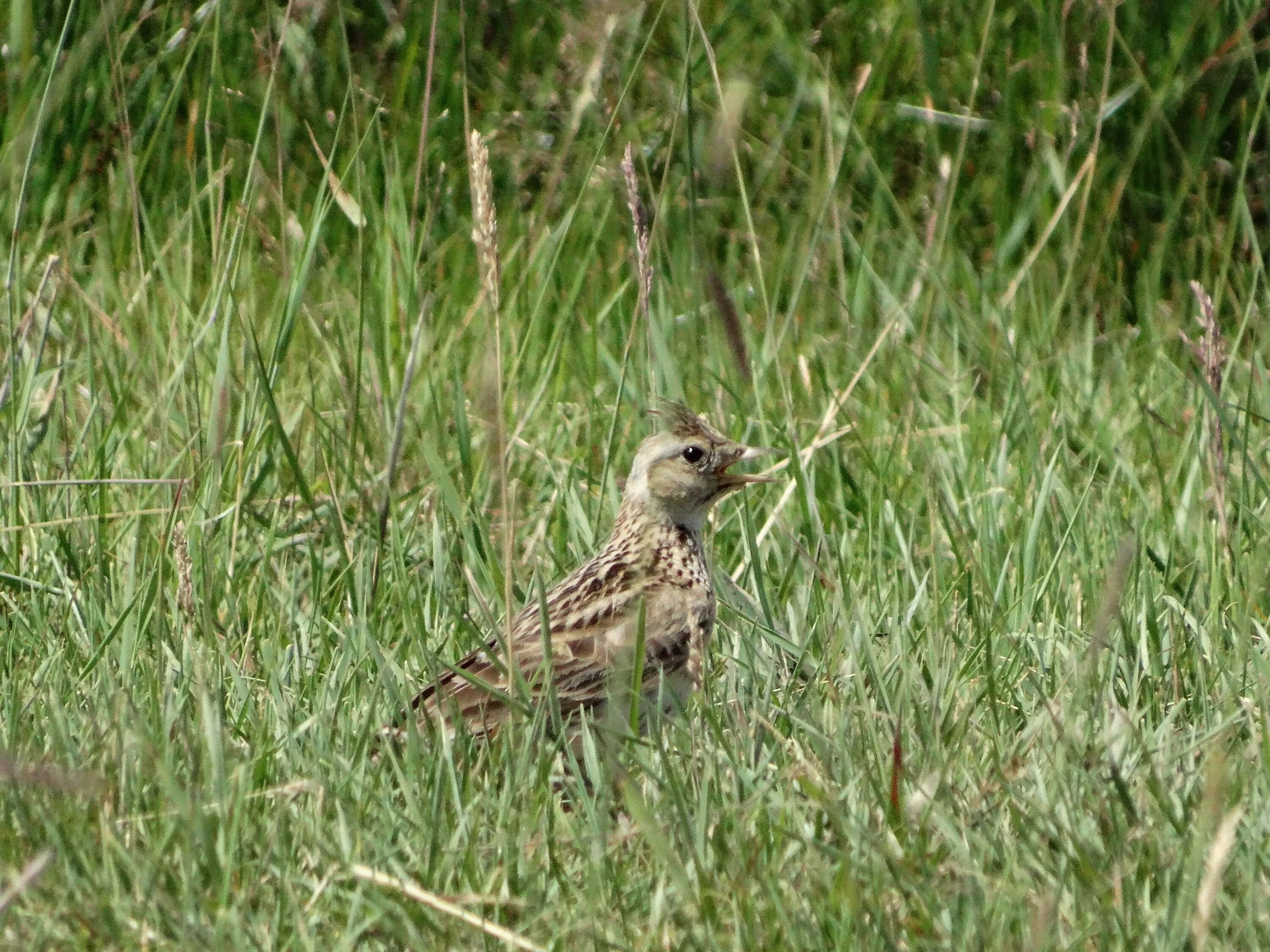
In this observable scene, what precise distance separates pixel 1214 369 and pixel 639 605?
1.19 metres

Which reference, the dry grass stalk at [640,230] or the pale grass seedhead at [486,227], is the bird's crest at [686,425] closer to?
the dry grass stalk at [640,230]

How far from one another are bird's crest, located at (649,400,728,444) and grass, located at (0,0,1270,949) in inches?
6.4

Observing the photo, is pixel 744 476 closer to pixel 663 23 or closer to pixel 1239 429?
pixel 1239 429

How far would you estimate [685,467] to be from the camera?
434 centimetres

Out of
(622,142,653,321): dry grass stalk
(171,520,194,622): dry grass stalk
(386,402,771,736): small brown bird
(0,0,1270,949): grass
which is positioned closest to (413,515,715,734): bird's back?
(386,402,771,736): small brown bird

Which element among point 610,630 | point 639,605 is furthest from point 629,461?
point 639,605

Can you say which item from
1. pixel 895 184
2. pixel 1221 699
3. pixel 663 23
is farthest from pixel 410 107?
pixel 1221 699

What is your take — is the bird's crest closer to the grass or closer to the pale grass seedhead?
the grass

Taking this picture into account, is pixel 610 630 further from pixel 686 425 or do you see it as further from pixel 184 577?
pixel 184 577

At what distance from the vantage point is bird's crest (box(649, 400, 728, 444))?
433cm

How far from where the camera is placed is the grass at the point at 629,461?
2803mm

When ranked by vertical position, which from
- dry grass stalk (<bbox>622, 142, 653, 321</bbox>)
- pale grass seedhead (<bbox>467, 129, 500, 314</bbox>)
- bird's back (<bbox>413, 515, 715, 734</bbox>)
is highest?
pale grass seedhead (<bbox>467, 129, 500, 314</bbox>)

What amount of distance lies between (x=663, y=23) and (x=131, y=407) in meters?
2.64

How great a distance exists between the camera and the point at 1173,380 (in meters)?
5.80
